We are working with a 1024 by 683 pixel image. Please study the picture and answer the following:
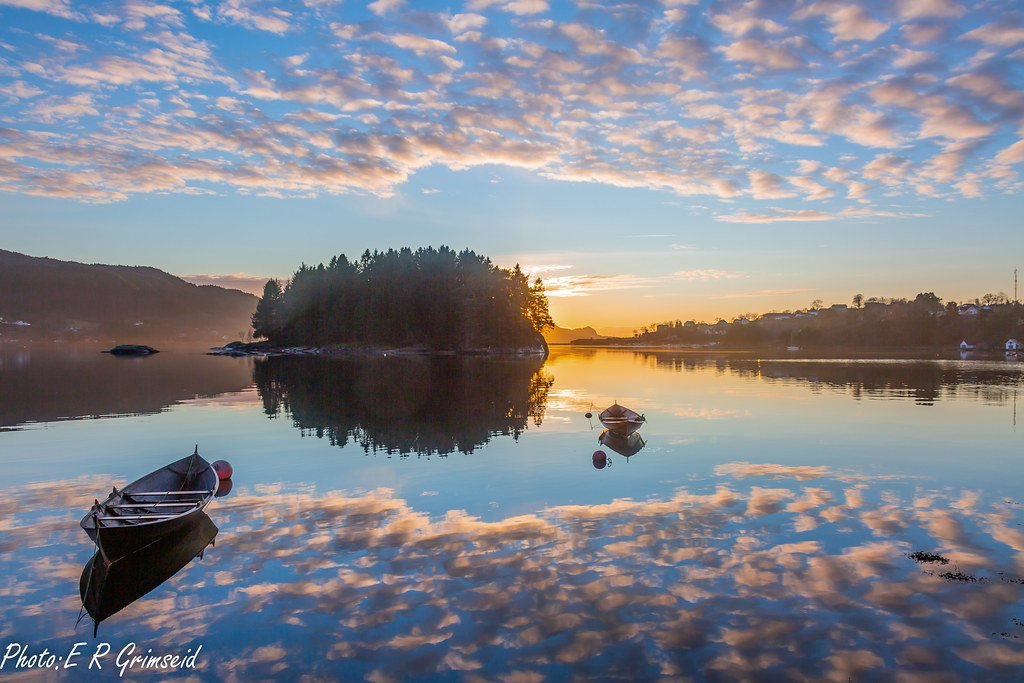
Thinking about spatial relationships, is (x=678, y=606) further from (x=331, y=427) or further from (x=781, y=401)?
(x=781, y=401)

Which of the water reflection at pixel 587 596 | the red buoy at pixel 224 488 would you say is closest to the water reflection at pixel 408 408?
the red buoy at pixel 224 488

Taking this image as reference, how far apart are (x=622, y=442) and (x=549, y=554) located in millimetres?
20743

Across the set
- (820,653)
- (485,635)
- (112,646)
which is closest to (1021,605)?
(820,653)

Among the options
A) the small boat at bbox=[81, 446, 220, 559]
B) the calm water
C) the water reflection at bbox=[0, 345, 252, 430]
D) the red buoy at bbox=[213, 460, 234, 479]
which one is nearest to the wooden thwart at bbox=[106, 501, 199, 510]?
the small boat at bbox=[81, 446, 220, 559]

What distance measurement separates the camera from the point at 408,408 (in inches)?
2254

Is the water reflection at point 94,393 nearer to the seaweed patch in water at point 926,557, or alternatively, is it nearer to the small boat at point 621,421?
the small boat at point 621,421

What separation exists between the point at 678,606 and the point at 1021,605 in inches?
329

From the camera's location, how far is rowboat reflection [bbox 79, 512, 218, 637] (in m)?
15.8

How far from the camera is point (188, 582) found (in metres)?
17.0

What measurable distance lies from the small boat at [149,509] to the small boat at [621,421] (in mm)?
24838

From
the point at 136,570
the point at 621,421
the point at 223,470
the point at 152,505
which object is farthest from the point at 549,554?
the point at 621,421

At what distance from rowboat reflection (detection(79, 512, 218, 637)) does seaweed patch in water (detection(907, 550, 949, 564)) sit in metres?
21.8

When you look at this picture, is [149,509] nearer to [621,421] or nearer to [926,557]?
[926,557]

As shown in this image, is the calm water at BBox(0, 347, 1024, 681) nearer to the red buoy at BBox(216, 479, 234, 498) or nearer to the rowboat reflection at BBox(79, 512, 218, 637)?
the rowboat reflection at BBox(79, 512, 218, 637)
